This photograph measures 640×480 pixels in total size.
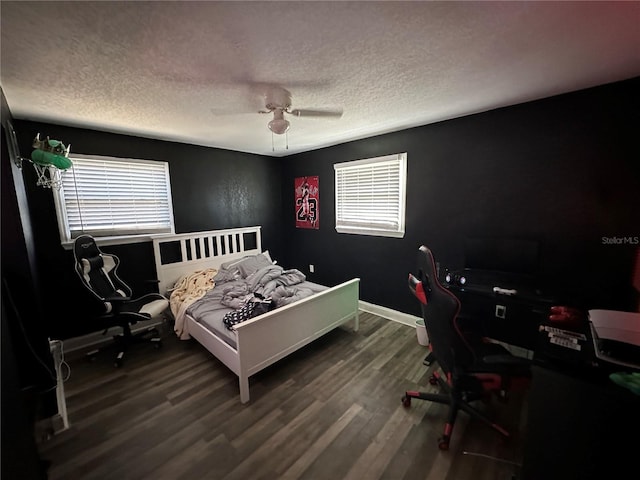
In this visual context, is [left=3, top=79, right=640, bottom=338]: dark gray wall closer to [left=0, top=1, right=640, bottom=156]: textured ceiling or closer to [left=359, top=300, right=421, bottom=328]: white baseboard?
[left=359, top=300, right=421, bottom=328]: white baseboard

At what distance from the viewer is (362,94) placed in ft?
6.33

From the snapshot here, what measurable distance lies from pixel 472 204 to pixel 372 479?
2449 millimetres

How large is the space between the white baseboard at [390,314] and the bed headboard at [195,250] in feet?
6.71

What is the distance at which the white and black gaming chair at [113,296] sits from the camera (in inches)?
95.3

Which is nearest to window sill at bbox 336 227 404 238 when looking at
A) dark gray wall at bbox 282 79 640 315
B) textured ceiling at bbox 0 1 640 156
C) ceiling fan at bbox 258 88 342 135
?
dark gray wall at bbox 282 79 640 315

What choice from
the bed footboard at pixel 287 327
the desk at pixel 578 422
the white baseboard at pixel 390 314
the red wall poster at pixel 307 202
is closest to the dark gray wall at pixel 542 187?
the white baseboard at pixel 390 314

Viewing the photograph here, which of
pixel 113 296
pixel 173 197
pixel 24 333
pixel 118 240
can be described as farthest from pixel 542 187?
pixel 118 240

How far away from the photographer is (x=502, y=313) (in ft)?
7.92

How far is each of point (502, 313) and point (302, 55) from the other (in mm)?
2822

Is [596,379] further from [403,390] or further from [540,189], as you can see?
[540,189]

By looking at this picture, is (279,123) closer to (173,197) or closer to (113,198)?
(173,197)

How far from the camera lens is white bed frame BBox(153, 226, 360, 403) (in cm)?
196

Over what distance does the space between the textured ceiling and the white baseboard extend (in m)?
2.38

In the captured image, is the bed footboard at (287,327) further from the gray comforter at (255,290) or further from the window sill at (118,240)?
the window sill at (118,240)
